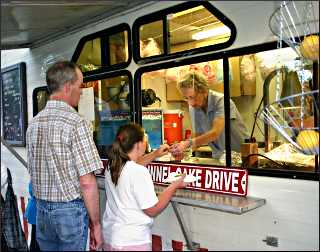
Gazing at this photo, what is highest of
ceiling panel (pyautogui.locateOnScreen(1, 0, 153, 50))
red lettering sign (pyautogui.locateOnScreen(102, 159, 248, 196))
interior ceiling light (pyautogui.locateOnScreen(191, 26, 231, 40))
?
ceiling panel (pyautogui.locateOnScreen(1, 0, 153, 50))

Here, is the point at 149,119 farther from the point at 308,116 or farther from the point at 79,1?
the point at 308,116

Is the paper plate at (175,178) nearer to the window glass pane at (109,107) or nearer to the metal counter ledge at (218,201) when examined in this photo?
the metal counter ledge at (218,201)

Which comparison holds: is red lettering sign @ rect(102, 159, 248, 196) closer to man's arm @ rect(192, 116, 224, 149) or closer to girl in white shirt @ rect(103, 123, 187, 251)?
man's arm @ rect(192, 116, 224, 149)

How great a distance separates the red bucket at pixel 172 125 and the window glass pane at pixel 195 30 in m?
0.40

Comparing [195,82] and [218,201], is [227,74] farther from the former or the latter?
[218,201]

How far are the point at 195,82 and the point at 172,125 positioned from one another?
33cm

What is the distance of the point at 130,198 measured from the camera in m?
1.91

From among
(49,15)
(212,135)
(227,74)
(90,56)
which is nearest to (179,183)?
(212,135)

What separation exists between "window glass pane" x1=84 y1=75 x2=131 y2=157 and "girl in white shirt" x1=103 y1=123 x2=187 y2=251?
2.86ft

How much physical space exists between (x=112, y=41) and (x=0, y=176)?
120 cm

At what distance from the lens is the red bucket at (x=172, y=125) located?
2537mm

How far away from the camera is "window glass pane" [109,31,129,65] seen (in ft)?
9.22

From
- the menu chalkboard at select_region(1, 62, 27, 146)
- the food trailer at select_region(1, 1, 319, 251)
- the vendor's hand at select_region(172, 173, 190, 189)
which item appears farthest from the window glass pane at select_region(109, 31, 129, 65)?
the menu chalkboard at select_region(1, 62, 27, 146)

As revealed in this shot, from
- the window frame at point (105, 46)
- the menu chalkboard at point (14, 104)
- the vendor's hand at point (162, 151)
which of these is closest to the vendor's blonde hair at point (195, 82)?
the vendor's hand at point (162, 151)
